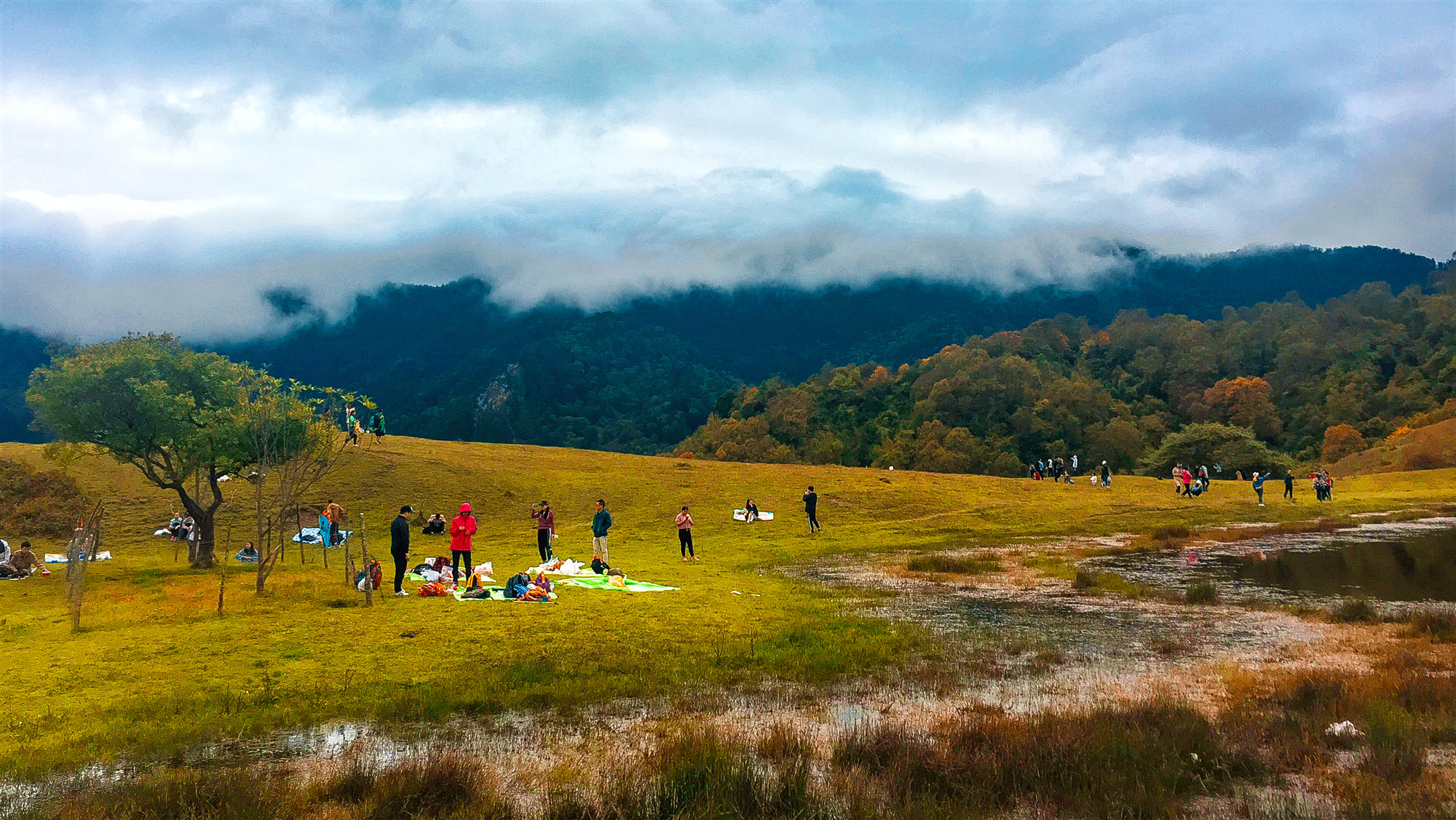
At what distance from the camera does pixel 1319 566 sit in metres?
26.9

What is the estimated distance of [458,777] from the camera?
9172 millimetres

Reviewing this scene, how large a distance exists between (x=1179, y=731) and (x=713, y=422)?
4954 inches

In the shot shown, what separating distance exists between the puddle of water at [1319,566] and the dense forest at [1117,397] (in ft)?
204

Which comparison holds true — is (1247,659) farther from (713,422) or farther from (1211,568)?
(713,422)

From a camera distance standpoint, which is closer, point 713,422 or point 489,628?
point 489,628

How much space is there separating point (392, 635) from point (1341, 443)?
124 meters

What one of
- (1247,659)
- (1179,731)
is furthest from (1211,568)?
(1179,731)

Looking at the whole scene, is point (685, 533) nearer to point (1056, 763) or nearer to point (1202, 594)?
point (1202, 594)

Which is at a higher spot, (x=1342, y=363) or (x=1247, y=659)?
(x=1342, y=363)

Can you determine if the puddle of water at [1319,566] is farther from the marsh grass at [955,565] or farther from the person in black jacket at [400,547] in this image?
the person in black jacket at [400,547]

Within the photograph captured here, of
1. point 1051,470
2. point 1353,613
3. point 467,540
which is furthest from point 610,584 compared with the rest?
point 1051,470

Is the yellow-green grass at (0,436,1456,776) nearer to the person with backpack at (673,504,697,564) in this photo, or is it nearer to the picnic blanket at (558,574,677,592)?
the picnic blanket at (558,574,677,592)

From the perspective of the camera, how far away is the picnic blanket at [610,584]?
23.6 meters

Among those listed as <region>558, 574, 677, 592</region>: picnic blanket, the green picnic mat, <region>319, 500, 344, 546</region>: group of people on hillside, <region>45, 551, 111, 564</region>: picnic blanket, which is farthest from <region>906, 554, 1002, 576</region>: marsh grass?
<region>45, 551, 111, 564</region>: picnic blanket
